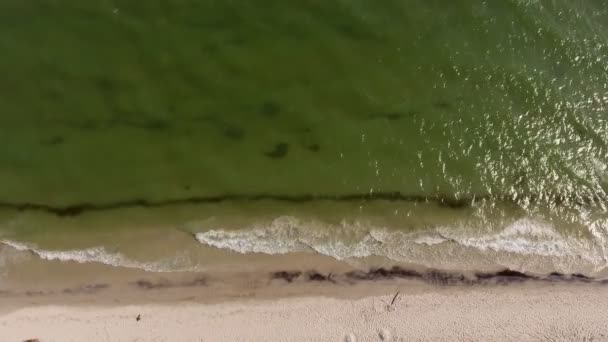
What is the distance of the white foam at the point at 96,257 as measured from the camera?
379cm

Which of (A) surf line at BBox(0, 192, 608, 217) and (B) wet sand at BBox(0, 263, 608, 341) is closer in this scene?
(B) wet sand at BBox(0, 263, 608, 341)

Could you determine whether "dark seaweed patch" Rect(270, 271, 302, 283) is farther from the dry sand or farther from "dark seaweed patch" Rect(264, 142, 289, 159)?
"dark seaweed patch" Rect(264, 142, 289, 159)

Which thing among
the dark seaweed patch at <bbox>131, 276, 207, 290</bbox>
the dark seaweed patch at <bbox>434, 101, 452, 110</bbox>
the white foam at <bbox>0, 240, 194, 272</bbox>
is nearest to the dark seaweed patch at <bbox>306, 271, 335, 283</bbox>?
the dark seaweed patch at <bbox>131, 276, 207, 290</bbox>

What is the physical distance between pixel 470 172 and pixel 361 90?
1.20 metres

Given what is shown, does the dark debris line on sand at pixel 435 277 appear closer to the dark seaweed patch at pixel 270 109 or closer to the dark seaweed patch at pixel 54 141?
the dark seaweed patch at pixel 270 109

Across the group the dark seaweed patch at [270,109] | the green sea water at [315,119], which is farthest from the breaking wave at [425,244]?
→ the dark seaweed patch at [270,109]

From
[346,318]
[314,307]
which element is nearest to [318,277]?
[314,307]

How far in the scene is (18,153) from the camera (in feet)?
13.3

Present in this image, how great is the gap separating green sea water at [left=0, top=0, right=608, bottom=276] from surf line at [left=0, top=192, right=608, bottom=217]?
12 mm

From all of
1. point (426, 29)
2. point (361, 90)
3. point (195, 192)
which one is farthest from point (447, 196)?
point (195, 192)

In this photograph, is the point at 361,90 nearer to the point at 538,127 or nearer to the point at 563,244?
the point at 538,127

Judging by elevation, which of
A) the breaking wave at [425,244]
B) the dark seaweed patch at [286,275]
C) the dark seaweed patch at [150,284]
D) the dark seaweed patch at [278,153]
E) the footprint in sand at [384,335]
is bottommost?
the footprint in sand at [384,335]

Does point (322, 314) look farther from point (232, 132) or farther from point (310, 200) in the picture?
point (232, 132)

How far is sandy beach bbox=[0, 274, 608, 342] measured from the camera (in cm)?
368
